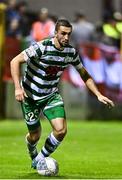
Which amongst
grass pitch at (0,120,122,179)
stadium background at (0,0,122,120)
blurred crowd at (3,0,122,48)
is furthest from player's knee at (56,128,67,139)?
blurred crowd at (3,0,122,48)

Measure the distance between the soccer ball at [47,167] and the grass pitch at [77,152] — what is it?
89 millimetres

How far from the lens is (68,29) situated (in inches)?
456

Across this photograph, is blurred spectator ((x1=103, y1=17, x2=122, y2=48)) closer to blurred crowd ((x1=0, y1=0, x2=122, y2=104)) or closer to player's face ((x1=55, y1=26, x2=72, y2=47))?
blurred crowd ((x1=0, y1=0, x2=122, y2=104))

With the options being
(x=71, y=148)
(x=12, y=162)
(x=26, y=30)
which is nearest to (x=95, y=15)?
(x=26, y=30)

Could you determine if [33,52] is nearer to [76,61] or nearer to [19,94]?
[76,61]

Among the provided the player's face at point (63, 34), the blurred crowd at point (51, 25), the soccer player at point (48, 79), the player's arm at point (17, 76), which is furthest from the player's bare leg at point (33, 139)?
the blurred crowd at point (51, 25)

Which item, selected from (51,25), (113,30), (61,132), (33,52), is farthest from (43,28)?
(61,132)

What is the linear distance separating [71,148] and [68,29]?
5.15 meters

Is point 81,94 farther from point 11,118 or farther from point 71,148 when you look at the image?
point 71,148

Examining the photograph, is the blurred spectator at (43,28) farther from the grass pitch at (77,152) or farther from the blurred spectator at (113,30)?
the grass pitch at (77,152)

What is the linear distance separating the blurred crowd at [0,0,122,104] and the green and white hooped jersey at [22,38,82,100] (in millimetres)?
11915

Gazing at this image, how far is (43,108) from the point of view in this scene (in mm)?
12070

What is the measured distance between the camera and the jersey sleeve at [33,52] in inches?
463

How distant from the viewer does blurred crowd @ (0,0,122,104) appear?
80.8ft
